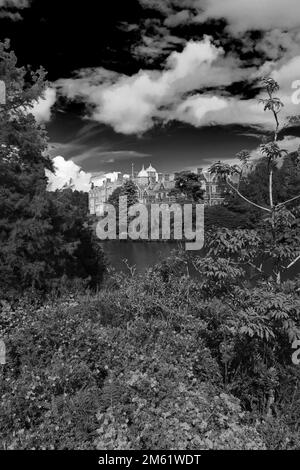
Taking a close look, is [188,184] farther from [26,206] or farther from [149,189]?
[26,206]

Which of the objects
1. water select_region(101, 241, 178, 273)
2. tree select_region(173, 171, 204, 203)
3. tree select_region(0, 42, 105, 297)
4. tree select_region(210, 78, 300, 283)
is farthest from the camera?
tree select_region(173, 171, 204, 203)

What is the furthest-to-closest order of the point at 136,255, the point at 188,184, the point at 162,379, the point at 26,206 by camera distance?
the point at 188,184 → the point at 136,255 → the point at 26,206 → the point at 162,379

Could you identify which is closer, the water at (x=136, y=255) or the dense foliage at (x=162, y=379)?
the dense foliage at (x=162, y=379)

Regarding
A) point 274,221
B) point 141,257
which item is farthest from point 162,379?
point 141,257

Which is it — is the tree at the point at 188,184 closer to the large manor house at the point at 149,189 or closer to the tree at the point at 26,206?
the large manor house at the point at 149,189

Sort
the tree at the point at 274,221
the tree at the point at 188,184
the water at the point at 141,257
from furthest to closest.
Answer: the tree at the point at 188,184
the water at the point at 141,257
the tree at the point at 274,221

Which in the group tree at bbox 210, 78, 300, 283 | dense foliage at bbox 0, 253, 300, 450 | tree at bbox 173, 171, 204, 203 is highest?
tree at bbox 173, 171, 204, 203

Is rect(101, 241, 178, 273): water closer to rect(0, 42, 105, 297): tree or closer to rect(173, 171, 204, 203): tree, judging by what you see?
rect(0, 42, 105, 297): tree

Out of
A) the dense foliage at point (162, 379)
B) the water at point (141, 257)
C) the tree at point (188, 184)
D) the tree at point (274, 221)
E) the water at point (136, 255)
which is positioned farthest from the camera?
the tree at point (188, 184)

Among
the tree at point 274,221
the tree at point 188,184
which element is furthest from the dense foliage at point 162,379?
the tree at point 188,184

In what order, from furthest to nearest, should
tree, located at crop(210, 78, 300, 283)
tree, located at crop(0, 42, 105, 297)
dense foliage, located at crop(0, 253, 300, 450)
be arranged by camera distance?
1. tree, located at crop(0, 42, 105, 297)
2. tree, located at crop(210, 78, 300, 283)
3. dense foliage, located at crop(0, 253, 300, 450)

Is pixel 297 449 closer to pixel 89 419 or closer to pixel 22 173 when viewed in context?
pixel 89 419

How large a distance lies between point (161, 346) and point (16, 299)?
6.99 meters

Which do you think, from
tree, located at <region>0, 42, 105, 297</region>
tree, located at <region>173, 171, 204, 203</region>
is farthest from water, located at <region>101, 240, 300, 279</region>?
tree, located at <region>173, 171, 204, 203</region>
